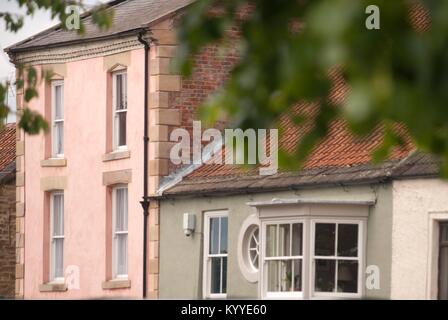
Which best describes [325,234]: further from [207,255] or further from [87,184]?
[87,184]

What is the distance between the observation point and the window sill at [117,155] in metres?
33.8

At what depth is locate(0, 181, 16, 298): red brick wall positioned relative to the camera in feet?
134

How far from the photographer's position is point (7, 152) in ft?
140

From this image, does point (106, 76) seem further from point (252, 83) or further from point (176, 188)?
point (252, 83)

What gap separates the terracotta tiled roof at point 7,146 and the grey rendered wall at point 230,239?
1022cm

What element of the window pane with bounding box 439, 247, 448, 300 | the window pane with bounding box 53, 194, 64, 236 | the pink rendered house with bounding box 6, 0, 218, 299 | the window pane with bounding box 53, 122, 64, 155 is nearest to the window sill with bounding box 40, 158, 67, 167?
the pink rendered house with bounding box 6, 0, 218, 299

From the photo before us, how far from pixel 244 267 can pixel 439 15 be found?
25.6 metres

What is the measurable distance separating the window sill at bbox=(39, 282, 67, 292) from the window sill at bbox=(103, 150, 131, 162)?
3.25 metres

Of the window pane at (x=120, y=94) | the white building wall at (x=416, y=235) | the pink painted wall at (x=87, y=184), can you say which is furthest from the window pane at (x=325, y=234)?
the window pane at (x=120, y=94)

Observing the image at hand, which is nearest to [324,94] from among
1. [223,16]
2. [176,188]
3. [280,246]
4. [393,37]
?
[393,37]

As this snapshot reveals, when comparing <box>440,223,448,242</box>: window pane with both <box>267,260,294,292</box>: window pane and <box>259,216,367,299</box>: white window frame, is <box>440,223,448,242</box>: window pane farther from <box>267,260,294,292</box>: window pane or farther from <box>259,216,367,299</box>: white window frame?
<box>267,260,294,292</box>: window pane

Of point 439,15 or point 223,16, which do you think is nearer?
point 439,15

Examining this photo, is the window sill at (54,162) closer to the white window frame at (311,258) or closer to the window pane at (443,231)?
the white window frame at (311,258)

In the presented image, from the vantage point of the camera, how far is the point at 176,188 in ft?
107
